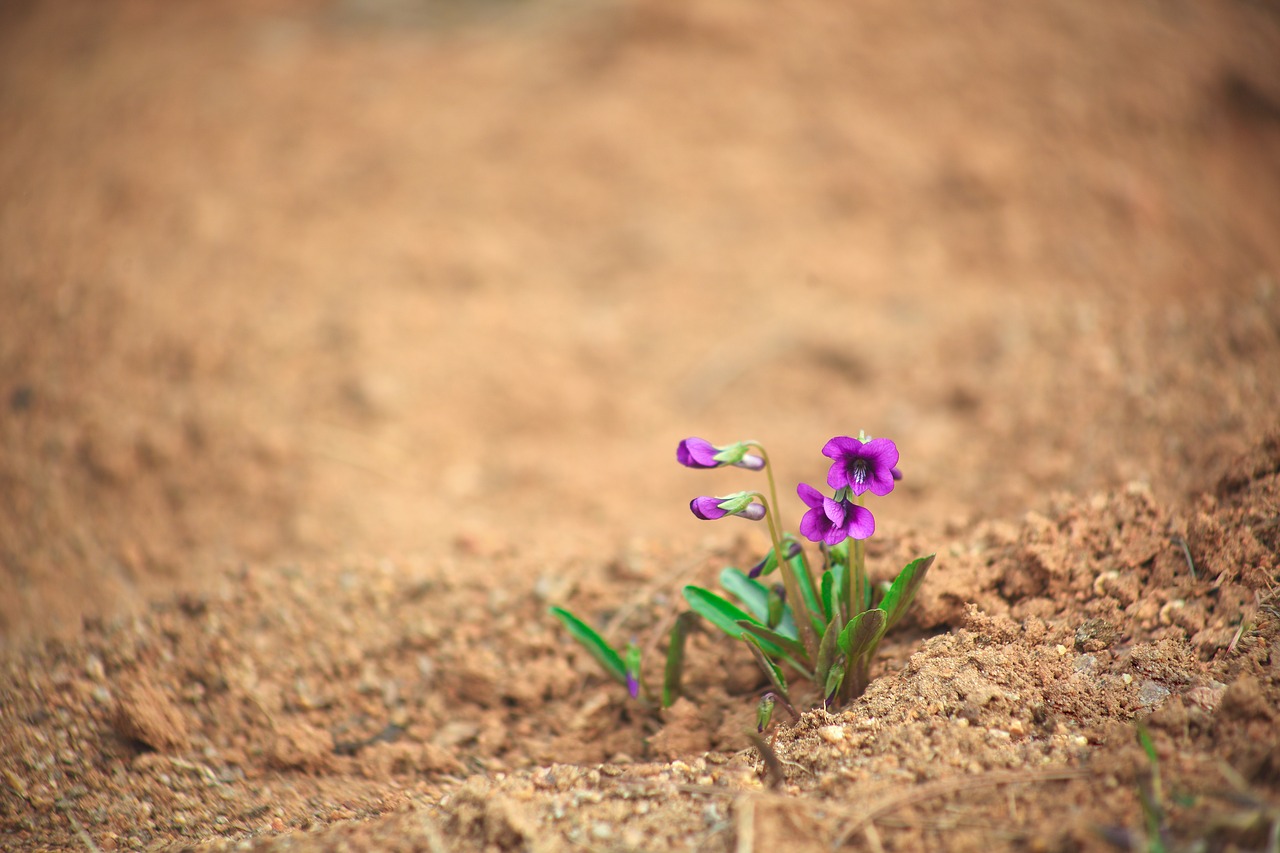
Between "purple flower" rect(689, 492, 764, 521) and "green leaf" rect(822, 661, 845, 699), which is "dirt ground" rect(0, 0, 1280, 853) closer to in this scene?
"green leaf" rect(822, 661, 845, 699)

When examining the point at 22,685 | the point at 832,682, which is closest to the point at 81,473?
the point at 22,685

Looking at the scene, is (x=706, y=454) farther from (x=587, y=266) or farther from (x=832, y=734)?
(x=587, y=266)

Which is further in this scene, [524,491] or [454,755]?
[524,491]

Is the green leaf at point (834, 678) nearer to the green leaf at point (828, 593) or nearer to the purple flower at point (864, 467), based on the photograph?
the green leaf at point (828, 593)

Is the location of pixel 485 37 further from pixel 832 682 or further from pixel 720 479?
pixel 832 682

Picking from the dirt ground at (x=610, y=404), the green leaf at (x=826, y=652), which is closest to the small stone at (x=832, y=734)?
the dirt ground at (x=610, y=404)

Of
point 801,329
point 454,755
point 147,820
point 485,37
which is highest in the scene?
point 485,37

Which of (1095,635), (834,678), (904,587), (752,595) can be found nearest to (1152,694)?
(1095,635)
